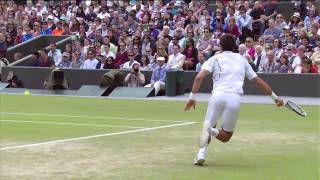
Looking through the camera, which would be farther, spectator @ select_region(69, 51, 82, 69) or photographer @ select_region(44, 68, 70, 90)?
spectator @ select_region(69, 51, 82, 69)

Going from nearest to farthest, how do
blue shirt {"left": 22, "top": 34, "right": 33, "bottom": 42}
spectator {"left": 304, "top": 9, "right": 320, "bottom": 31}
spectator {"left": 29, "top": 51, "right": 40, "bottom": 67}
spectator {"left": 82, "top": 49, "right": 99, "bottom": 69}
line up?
spectator {"left": 304, "top": 9, "right": 320, "bottom": 31} < spectator {"left": 82, "top": 49, "right": 99, "bottom": 69} < spectator {"left": 29, "top": 51, "right": 40, "bottom": 67} < blue shirt {"left": 22, "top": 34, "right": 33, "bottom": 42}

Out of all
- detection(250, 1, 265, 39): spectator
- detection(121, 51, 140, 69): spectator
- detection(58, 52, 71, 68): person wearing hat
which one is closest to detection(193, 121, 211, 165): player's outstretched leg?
detection(121, 51, 140, 69): spectator

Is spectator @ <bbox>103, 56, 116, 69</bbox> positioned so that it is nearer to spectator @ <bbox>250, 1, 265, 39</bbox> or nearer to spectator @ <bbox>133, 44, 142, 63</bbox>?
spectator @ <bbox>133, 44, 142, 63</bbox>

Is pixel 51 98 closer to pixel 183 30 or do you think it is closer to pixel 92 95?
pixel 92 95

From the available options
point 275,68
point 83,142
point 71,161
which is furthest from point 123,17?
point 71,161

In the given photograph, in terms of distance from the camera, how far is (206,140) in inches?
418

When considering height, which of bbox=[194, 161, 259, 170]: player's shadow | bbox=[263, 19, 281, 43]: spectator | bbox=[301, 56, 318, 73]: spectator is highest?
bbox=[194, 161, 259, 170]: player's shadow

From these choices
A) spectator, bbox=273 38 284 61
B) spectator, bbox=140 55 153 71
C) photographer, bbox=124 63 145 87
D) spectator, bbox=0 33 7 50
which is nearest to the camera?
spectator, bbox=273 38 284 61

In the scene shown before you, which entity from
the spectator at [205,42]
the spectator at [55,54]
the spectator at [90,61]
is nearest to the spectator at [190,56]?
the spectator at [205,42]

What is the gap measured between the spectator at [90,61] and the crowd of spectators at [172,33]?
0.13 feet

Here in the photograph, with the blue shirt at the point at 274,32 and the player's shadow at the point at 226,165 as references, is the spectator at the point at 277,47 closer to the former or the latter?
the blue shirt at the point at 274,32

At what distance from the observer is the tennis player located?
10.7 metres

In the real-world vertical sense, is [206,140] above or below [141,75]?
above

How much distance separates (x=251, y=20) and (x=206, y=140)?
17956mm
